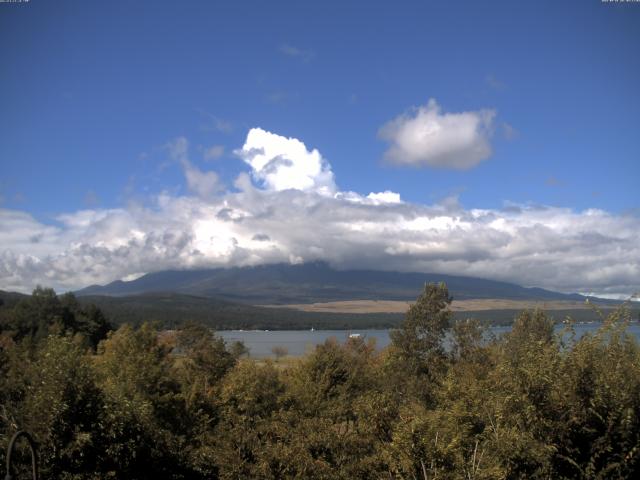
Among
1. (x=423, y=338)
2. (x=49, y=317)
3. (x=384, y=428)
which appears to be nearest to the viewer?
(x=384, y=428)

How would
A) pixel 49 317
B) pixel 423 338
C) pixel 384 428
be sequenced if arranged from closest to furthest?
pixel 384 428
pixel 423 338
pixel 49 317

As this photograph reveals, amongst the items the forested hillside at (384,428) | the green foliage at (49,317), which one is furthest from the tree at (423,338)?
the green foliage at (49,317)

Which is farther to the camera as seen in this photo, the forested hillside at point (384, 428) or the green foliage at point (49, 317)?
the green foliage at point (49, 317)

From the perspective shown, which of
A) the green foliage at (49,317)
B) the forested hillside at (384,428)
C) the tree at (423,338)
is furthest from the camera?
the green foliage at (49,317)

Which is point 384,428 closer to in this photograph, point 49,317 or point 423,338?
point 423,338

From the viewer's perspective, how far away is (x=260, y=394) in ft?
99.2

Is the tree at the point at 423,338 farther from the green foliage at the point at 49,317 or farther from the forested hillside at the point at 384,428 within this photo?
the green foliage at the point at 49,317

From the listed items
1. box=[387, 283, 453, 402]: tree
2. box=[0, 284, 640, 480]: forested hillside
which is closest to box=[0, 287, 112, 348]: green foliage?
box=[387, 283, 453, 402]: tree

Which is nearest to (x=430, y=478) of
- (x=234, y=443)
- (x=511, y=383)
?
(x=511, y=383)

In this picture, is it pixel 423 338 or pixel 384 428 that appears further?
pixel 423 338

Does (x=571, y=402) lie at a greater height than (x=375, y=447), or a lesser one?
greater

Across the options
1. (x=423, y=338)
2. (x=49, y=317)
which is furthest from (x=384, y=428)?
(x=49, y=317)

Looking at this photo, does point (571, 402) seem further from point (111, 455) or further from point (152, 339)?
point (152, 339)

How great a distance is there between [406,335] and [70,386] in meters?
23.9
